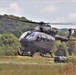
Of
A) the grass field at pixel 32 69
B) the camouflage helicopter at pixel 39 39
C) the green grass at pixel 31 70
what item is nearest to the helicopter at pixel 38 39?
the camouflage helicopter at pixel 39 39

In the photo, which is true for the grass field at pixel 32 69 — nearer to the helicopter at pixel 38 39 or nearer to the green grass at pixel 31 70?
the green grass at pixel 31 70

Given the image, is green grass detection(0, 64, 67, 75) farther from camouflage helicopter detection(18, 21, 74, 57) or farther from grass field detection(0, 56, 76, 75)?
camouflage helicopter detection(18, 21, 74, 57)

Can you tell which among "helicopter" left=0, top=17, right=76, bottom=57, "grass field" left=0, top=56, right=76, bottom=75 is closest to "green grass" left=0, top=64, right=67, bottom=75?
"grass field" left=0, top=56, right=76, bottom=75

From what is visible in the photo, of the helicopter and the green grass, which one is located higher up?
the helicopter

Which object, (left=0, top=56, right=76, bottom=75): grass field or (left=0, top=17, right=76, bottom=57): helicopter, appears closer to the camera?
(left=0, top=56, right=76, bottom=75): grass field

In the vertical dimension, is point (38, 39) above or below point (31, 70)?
above

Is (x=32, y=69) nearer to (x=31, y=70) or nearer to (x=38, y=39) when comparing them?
(x=31, y=70)

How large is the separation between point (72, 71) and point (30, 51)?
96.5ft

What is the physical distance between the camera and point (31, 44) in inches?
1784

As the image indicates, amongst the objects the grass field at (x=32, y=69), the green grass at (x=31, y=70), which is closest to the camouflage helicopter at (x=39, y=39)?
the grass field at (x=32, y=69)

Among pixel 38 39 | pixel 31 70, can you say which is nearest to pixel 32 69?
pixel 31 70

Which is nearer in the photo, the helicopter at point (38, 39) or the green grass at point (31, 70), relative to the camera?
the green grass at point (31, 70)

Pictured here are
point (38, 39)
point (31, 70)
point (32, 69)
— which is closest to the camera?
point (31, 70)

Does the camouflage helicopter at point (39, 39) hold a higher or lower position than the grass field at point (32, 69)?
higher
